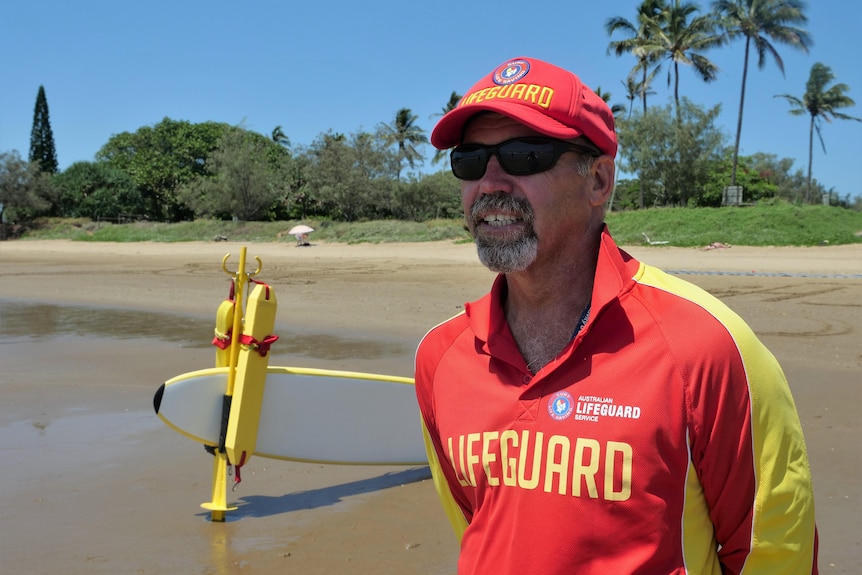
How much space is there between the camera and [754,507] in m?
1.35

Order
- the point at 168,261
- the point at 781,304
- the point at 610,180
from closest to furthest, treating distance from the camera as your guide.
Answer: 1. the point at 610,180
2. the point at 781,304
3. the point at 168,261

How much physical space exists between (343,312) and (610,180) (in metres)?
11.2

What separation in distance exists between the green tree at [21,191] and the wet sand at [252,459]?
34.8 meters

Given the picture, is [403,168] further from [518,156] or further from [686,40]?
[518,156]

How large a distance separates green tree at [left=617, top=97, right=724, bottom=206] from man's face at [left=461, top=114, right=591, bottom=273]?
40.4 meters

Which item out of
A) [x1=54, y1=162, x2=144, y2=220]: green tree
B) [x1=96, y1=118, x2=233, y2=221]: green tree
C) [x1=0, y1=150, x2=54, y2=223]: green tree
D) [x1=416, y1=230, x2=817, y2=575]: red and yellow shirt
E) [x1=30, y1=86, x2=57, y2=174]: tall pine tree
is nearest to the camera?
[x1=416, y1=230, x2=817, y2=575]: red and yellow shirt

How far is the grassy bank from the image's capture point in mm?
24906

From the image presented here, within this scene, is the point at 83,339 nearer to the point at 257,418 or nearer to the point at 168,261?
the point at 257,418

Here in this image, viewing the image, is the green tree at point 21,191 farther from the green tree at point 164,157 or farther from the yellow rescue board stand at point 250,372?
the yellow rescue board stand at point 250,372

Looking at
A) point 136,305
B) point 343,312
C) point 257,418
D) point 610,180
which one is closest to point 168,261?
point 136,305

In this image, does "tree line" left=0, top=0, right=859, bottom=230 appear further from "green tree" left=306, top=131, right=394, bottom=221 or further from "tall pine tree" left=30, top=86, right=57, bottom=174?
"tall pine tree" left=30, top=86, right=57, bottom=174

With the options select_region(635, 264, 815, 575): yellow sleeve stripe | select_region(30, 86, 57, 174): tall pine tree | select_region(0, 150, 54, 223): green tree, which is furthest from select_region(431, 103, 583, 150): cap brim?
select_region(30, 86, 57, 174): tall pine tree

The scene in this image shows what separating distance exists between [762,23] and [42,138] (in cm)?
5793

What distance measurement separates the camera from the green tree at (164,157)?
5581cm
